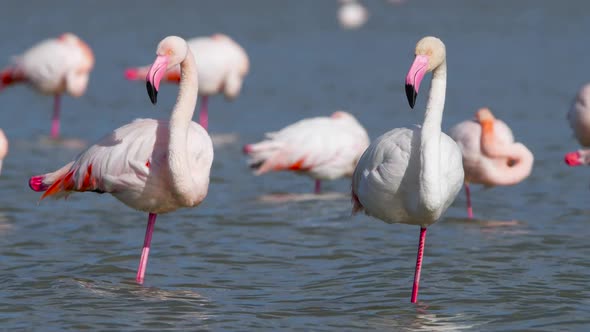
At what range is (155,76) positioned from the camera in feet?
17.7

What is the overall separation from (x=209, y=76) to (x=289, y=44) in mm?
7501

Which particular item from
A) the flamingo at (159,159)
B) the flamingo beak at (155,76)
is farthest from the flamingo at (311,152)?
the flamingo beak at (155,76)

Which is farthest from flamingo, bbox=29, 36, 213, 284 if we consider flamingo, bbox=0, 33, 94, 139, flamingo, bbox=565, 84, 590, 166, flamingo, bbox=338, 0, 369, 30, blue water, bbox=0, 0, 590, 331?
flamingo, bbox=338, 0, 369, 30

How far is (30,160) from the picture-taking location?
1030cm

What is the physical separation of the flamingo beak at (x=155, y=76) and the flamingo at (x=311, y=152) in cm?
330

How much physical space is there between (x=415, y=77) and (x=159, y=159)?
1466 millimetres

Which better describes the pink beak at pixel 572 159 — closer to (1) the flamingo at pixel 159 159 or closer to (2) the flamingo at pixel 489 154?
(2) the flamingo at pixel 489 154

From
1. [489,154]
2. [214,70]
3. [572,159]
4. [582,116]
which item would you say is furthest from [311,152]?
[214,70]

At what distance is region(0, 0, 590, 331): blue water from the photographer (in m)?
5.43

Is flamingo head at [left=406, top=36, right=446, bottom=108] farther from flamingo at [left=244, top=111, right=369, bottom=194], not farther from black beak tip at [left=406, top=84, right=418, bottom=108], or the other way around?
flamingo at [left=244, top=111, right=369, bottom=194]

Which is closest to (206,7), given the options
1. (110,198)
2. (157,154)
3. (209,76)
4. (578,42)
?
(578,42)

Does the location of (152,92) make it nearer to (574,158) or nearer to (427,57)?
(427,57)

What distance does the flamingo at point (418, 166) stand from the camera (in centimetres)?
509

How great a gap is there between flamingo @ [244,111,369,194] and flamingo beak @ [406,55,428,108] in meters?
3.80
